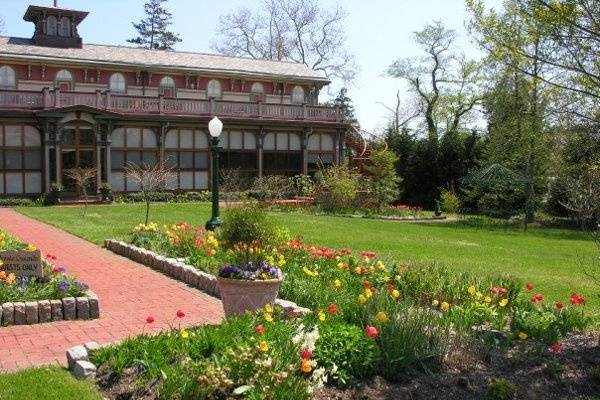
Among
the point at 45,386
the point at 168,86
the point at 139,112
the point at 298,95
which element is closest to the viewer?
the point at 45,386

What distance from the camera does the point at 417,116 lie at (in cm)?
5666

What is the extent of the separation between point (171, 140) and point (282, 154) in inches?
263

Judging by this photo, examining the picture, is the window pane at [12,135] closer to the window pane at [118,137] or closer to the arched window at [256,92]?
the window pane at [118,137]

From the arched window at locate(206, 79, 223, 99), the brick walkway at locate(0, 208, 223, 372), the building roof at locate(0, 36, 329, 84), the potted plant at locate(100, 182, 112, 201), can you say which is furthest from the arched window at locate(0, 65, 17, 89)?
the brick walkway at locate(0, 208, 223, 372)

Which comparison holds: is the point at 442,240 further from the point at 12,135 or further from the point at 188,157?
the point at 12,135

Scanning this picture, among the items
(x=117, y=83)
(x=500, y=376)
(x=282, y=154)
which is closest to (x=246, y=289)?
(x=500, y=376)

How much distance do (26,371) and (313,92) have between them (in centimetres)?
3677

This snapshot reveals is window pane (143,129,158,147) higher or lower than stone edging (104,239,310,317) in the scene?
higher

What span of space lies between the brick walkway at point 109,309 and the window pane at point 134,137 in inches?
755

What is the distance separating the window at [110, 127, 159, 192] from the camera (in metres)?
32.7

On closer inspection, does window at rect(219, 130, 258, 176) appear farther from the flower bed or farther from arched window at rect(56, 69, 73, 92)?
the flower bed

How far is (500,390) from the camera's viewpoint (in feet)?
16.2

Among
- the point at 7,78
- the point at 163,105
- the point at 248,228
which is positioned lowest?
the point at 248,228

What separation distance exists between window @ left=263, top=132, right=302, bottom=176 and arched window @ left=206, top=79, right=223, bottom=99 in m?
4.05
